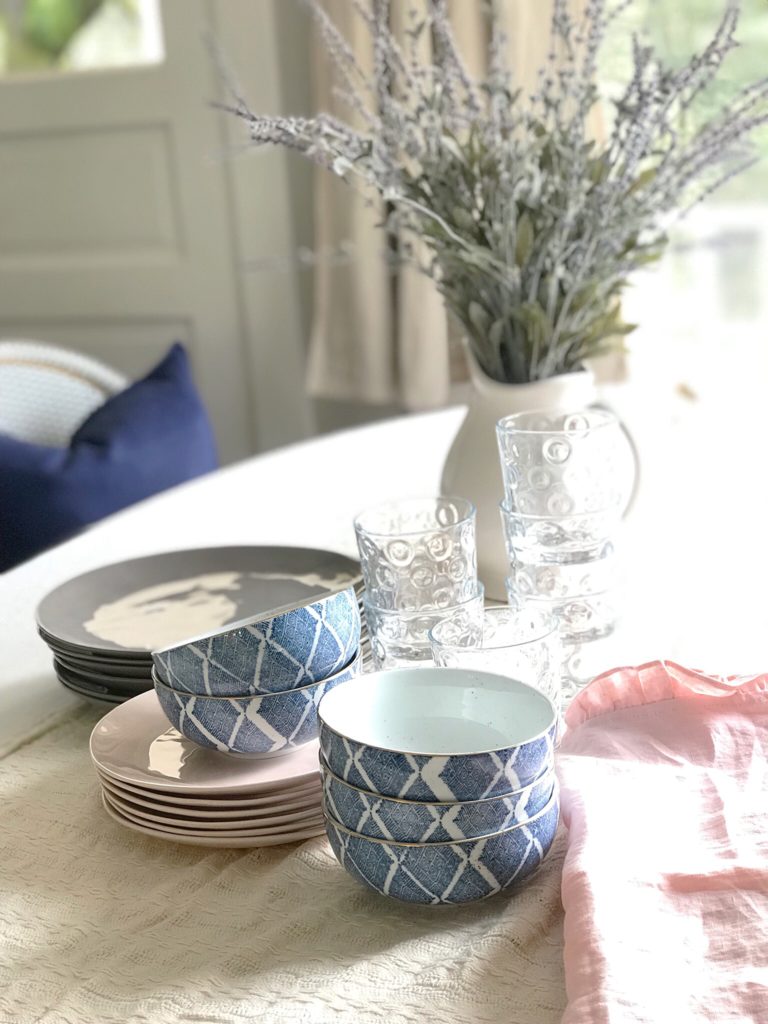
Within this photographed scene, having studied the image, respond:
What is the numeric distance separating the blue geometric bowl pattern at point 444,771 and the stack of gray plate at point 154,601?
13.2 inches

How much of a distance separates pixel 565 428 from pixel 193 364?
2187mm

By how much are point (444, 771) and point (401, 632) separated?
1.04 feet

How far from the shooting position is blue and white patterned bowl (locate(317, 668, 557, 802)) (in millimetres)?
654

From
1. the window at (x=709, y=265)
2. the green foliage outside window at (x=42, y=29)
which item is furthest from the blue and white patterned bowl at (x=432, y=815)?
the green foliage outside window at (x=42, y=29)

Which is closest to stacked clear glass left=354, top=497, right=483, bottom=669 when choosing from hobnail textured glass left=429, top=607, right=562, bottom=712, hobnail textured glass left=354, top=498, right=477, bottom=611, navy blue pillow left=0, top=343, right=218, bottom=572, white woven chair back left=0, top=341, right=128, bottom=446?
hobnail textured glass left=354, top=498, right=477, bottom=611

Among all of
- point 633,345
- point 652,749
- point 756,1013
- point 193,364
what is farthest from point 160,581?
point 193,364

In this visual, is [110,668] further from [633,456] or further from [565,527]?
[633,456]

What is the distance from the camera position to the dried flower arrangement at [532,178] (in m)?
1.04

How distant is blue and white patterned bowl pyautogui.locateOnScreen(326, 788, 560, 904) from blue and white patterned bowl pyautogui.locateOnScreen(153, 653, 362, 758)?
112 millimetres

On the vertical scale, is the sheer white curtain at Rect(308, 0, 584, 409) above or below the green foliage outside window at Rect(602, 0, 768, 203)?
below

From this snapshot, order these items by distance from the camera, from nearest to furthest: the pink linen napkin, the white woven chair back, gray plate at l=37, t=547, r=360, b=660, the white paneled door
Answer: the pink linen napkin
gray plate at l=37, t=547, r=360, b=660
the white woven chair back
the white paneled door

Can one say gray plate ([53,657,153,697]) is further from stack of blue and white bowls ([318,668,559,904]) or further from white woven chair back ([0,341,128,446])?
white woven chair back ([0,341,128,446])

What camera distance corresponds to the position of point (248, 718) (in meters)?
0.78

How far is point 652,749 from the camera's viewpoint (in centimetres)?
81
